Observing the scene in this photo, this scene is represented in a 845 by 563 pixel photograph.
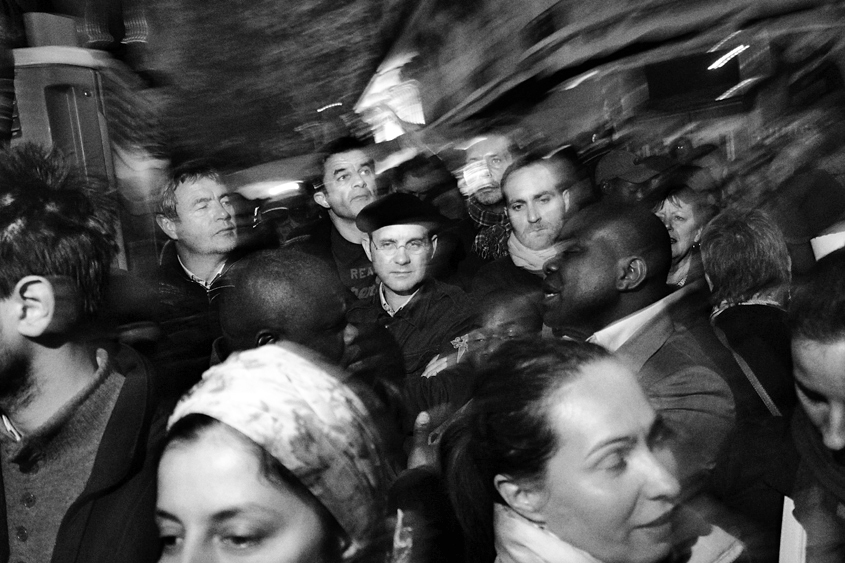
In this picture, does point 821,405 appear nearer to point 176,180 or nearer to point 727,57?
point 727,57

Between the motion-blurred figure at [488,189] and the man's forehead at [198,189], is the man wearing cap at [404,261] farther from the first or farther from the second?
the man's forehead at [198,189]

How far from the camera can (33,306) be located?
1440mm

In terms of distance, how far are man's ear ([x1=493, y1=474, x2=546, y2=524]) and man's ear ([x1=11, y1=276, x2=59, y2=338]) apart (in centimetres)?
78

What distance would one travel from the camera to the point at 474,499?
4.58 feet

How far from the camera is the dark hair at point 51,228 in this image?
4.71 ft

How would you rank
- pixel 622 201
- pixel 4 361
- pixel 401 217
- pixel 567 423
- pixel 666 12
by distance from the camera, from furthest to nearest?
pixel 401 217 < pixel 666 12 < pixel 622 201 < pixel 4 361 < pixel 567 423

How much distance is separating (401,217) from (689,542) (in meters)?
0.83

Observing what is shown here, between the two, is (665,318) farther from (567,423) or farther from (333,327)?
(333,327)

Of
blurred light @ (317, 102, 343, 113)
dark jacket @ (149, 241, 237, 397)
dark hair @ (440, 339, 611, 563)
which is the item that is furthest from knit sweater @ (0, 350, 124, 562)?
blurred light @ (317, 102, 343, 113)

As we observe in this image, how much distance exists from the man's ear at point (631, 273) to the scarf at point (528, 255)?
0.14 metres

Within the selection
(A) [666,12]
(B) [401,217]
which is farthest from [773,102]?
(B) [401,217]

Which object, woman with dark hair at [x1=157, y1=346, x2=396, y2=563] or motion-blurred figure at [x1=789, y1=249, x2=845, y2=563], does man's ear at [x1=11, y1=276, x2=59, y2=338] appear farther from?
motion-blurred figure at [x1=789, y1=249, x2=845, y2=563]

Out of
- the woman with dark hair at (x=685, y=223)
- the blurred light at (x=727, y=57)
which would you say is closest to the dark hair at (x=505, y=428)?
the woman with dark hair at (x=685, y=223)

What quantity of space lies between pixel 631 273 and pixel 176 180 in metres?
0.91
